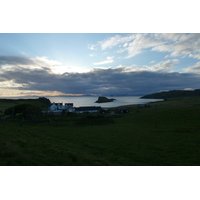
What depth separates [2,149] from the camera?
10.6 meters

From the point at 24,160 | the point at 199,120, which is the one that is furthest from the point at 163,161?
the point at 199,120

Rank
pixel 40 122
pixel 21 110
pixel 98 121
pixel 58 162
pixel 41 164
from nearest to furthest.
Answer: pixel 41 164 < pixel 58 162 < pixel 40 122 < pixel 98 121 < pixel 21 110

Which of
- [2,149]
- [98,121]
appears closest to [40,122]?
[98,121]

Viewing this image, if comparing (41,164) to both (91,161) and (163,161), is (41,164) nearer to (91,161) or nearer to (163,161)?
(91,161)

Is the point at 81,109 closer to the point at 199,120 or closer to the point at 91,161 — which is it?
the point at 199,120

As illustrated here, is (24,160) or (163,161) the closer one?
(24,160)

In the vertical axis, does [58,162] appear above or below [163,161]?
above

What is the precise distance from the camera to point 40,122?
42.1 metres

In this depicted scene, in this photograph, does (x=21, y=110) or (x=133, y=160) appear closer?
(x=133, y=160)

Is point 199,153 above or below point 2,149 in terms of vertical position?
below

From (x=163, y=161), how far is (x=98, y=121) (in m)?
33.1

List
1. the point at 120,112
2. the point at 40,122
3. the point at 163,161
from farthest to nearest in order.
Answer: the point at 120,112 → the point at 40,122 → the point at 163,161

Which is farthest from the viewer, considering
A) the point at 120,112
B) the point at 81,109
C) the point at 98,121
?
the point at 81,109

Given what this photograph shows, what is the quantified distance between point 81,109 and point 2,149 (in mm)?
73108
